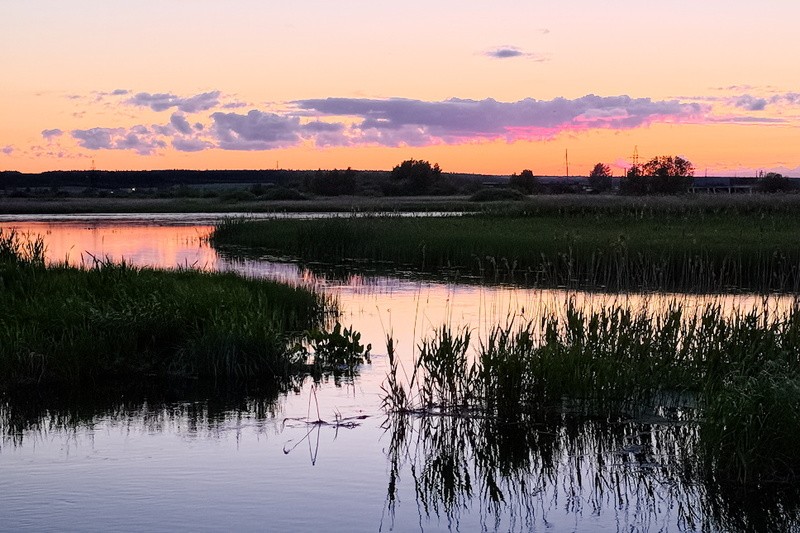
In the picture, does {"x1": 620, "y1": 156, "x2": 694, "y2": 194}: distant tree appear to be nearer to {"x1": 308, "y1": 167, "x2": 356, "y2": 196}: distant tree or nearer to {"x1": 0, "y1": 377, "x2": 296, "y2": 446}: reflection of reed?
{"x1": 308, "y1": 167, "x2": 356, "y2": 196}: distant tree

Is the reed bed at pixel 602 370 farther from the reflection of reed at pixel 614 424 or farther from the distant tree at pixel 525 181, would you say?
the distant tree at pixel 525 181

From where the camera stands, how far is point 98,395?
43.8 ft

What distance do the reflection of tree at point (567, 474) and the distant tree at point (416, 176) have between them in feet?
356

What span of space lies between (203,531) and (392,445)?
3.10m

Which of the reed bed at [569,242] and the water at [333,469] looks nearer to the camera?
the water at [333,469]

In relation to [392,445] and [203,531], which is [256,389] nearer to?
[392,445]

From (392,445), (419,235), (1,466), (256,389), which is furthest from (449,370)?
(419,235)

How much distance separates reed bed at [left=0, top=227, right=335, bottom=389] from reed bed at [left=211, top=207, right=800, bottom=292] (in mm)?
7129

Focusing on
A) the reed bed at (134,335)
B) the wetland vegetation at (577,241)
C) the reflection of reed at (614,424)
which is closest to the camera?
Answer: the reflection of reed at (614,424)

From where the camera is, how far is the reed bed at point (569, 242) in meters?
24.8

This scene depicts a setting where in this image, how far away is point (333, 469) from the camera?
10.2 m

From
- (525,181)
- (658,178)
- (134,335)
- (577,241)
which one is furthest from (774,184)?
(134,335)

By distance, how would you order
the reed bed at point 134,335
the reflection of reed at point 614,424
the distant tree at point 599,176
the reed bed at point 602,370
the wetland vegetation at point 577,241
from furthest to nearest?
the distant tree at point 599,176 < the wetland vegetation at point 577,241 < the reed bed at point 134,335 < the reed bed at point 602,370 < the reflection of reed at point 614,424

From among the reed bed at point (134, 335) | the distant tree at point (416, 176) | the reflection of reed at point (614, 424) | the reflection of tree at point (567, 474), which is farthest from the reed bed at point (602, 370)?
the distant tree at point (416, 176)
